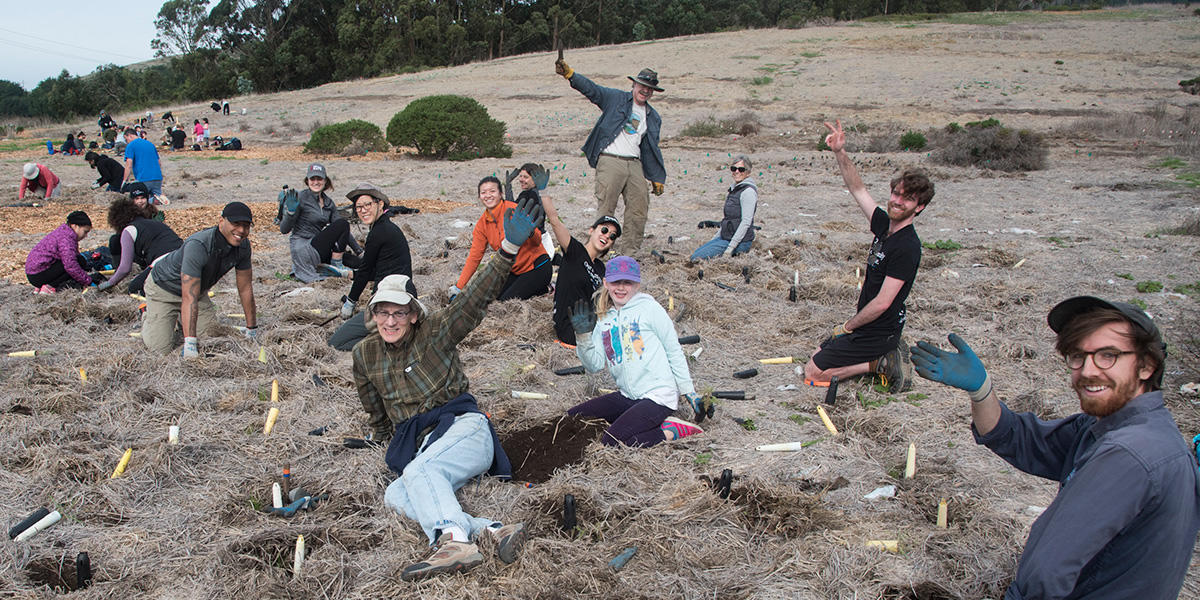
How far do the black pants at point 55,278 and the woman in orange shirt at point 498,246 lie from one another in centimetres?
432

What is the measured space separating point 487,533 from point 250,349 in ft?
12.4

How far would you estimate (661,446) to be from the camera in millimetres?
4445

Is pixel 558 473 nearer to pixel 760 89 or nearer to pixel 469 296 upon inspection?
pixel 469 296

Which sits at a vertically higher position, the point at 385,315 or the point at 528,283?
the point at 385,315

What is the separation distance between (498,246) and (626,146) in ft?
7.82

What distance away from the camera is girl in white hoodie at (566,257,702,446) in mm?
4496

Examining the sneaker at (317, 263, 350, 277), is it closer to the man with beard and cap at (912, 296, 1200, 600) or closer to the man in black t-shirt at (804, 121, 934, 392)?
the man in black t-shirt at (804, 121, 934, 392)

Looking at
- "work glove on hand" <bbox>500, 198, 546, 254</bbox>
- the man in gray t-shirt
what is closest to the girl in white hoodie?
"work glove on hand" <bbox>500, 198, 546, 254</bbox>

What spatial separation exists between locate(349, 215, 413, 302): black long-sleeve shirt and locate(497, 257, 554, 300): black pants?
1.01m

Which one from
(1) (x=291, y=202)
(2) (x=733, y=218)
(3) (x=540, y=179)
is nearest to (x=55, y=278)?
(1) (x=291, y=202)

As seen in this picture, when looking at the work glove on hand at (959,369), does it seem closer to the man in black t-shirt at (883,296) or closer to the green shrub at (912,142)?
the man in black t-shirt at (883,296)

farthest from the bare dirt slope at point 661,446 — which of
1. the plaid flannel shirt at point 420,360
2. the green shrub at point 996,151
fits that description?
the green shrub at point 996,151

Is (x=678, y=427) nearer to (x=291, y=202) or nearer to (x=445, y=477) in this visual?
(x=445, y=477)

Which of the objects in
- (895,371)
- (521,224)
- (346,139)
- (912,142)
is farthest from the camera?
(346,139)
